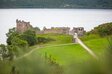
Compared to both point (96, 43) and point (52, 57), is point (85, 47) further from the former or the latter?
point (52, 57)

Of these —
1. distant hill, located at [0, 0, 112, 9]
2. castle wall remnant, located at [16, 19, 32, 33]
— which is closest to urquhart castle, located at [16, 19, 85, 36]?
castle wall remnant, located at [16, 19, 32, 33]

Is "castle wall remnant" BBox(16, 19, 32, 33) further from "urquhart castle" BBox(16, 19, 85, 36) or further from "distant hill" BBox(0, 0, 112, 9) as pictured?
"distant hill" BBox(0, 0, 112, 9)

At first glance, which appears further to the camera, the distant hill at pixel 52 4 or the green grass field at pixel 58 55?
the distant hill at pixel 52 4

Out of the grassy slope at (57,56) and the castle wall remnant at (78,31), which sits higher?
the castle wall remnant at (78,31)

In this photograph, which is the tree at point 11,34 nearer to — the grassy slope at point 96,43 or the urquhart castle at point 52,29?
the urquhart castle at point 52,29

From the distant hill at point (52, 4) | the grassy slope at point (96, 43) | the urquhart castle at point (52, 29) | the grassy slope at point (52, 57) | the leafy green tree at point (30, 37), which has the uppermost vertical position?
the distant hill at point (52, 4)

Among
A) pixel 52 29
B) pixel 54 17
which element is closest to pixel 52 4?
pixel 54 17

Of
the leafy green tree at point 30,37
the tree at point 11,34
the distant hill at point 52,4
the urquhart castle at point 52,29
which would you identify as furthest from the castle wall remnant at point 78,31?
the tree at point 11,34
